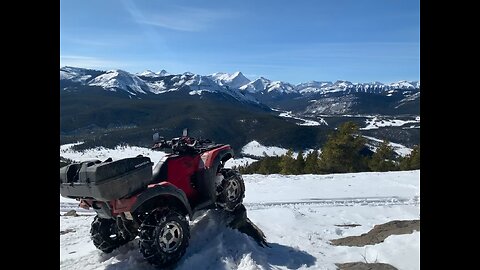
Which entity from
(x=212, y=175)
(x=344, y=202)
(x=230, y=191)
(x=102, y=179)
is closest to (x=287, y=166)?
(x=344, y=202)

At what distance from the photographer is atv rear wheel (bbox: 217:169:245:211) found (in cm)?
686

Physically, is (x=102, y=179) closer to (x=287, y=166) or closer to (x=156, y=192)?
(x=156, y=192)

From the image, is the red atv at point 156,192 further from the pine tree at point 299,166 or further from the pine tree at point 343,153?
the pine tree at point 299,166

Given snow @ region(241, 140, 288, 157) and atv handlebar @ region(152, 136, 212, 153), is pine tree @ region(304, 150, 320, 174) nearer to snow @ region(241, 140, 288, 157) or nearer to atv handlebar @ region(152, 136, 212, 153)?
atv handlebar @ region(152, 136, 212, 153)

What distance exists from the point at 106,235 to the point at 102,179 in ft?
6.32

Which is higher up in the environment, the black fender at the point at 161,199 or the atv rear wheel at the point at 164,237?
the black fender at the point at 161,199

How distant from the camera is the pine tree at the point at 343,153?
105 feet

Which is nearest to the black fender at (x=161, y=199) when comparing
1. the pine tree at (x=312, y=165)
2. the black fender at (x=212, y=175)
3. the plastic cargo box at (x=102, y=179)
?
the plastic cargo box at (x=102, y=179)

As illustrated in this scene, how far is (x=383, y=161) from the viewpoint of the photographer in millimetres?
35062

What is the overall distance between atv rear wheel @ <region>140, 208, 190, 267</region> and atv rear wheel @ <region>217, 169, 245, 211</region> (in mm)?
1334

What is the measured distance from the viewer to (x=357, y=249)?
6633 mm

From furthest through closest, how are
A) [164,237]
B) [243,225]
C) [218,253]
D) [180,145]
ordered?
1. [243,225]
2. [180,145]
3. [218,253]
4. [164,237]

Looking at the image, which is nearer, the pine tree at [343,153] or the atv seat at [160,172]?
the atv seat at [160,172]
